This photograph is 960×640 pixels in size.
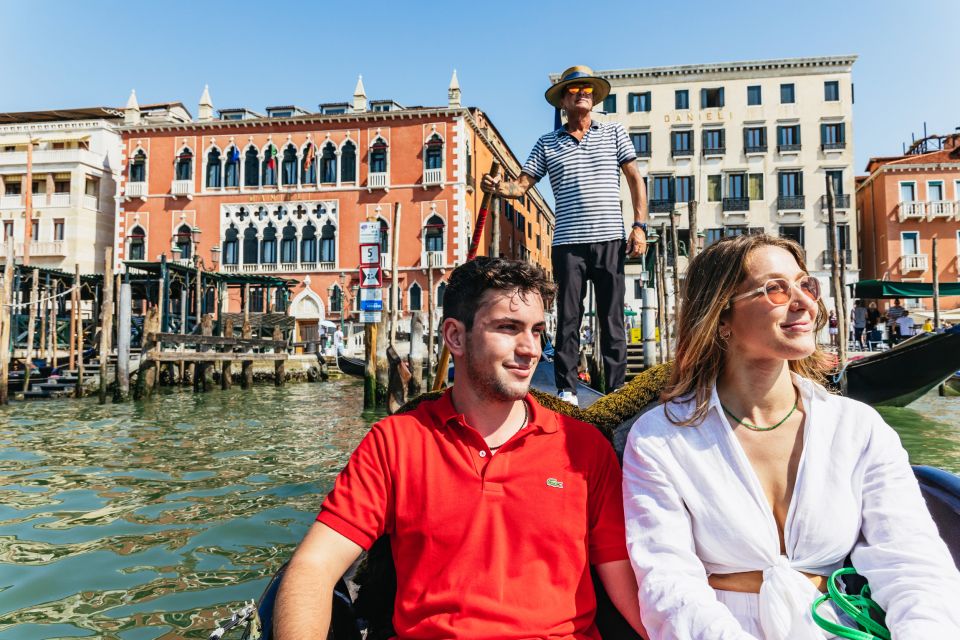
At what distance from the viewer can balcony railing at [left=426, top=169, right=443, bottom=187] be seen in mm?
24281

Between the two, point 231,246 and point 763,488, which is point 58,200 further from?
point 763,488

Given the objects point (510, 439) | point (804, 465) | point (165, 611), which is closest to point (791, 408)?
point (804, 465)

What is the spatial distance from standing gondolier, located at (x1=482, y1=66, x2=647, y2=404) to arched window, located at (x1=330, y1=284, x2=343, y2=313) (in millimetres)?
21722

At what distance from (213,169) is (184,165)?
1039 millimetres

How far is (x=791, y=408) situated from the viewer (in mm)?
1570

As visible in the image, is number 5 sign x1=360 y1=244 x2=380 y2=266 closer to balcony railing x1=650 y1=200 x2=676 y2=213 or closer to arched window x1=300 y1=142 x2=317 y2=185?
arched window x1=300 y1=142 x2=317 y2=185

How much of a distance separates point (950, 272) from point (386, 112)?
781 inches

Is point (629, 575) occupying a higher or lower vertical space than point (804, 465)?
lower

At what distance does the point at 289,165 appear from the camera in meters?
25.3

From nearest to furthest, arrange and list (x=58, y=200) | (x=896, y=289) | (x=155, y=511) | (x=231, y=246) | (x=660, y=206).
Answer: (x=155, y=511) < (x=896, y=289) < (x=231, y=246) < (x=660, y=206) < (x=58, y=200)

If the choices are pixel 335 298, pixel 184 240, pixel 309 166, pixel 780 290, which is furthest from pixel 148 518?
pixel 184 240

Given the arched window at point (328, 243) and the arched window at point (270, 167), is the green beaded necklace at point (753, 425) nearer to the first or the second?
the arched window at point (328, 243)

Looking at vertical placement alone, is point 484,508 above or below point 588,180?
below

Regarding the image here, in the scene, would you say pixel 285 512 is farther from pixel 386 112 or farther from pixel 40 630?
pixel 386 112
